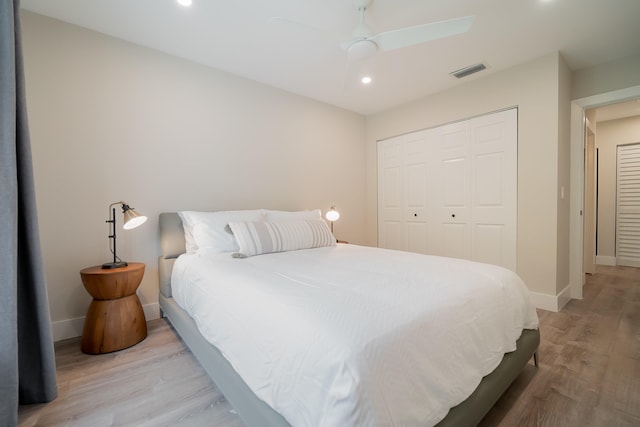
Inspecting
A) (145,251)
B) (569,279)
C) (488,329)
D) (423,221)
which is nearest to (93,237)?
(145,251)

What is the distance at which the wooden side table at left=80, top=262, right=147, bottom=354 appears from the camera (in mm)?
1858

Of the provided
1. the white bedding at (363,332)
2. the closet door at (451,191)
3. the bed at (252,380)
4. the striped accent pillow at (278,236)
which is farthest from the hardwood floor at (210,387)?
the closet door at (451,191)

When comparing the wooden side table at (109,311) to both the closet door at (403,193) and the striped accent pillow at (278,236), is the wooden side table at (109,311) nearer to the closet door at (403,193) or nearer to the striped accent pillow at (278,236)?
the striped accent pillow at (278,236)

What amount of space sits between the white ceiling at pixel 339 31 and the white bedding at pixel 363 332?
1.58m

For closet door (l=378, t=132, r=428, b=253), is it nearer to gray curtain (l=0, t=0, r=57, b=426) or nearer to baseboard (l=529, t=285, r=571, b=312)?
baseboard (l=529, t=285, r=571, b=312)

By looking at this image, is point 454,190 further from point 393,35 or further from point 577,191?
point 393,35

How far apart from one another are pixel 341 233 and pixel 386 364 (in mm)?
3212

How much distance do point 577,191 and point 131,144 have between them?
4.53m

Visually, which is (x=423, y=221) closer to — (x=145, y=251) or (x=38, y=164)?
(x=145, y=251)

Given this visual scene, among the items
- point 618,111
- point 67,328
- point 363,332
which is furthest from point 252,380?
point 618,111

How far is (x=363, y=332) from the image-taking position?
0.85m

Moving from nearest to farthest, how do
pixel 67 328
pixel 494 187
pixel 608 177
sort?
pixel 67 328 < pixel 494 187 < pixel 608 177

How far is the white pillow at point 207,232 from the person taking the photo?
224 centimetres

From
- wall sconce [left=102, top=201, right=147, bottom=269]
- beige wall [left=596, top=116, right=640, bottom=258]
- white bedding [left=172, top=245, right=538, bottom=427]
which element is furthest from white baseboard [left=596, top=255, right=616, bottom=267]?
wall sconce [left=102, top=201, right=147, bottom=269]
